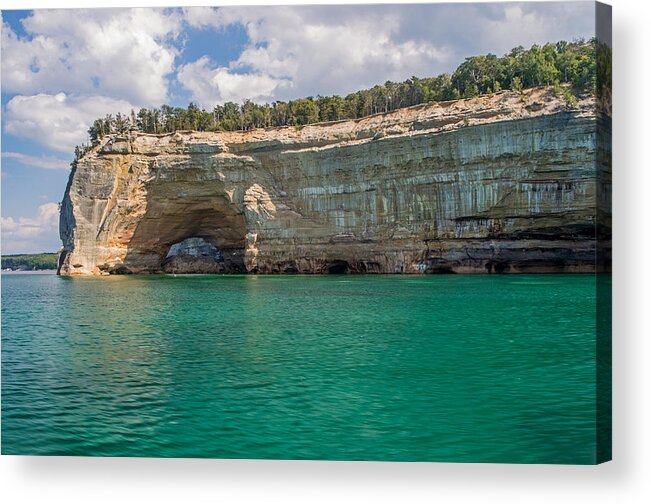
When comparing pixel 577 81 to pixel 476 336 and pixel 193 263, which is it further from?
pixel 193 263

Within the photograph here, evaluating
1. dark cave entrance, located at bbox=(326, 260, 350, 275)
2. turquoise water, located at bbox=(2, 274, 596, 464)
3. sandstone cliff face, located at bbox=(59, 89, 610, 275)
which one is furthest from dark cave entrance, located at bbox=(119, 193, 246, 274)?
turquoise water, located at bbox=(2, 274, 596, 464)

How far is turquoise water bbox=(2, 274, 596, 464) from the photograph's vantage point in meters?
7.14

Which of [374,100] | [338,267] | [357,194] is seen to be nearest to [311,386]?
[357,194]

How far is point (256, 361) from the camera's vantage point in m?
11.2

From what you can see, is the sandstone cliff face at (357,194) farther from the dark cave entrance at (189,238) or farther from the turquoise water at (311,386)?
the turquoise water at (311,386)

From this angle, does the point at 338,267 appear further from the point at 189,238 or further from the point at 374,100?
the point at 189,238

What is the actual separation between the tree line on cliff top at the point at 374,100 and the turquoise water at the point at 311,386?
19258 millimetres

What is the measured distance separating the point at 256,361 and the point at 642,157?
293 inches

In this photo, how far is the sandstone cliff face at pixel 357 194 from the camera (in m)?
35.8

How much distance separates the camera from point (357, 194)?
4262 centimetres

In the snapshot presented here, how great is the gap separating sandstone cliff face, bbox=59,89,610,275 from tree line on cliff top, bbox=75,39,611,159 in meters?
1.70

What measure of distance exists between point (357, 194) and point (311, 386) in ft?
112

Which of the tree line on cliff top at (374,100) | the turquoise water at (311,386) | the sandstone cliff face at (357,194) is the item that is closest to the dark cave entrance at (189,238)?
the sandstone cliff face at (357,194)

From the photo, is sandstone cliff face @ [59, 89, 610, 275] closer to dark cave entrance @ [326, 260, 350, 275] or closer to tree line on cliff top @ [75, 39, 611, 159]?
dark cave entrance @ [326, 260, 350, 275]
